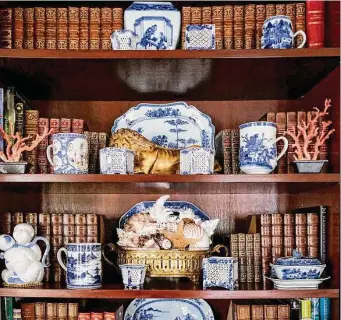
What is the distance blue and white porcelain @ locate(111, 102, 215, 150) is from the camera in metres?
1.74

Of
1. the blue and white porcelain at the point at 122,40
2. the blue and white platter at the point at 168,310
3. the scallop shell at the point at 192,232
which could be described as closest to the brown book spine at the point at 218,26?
the blue and white porcelain at the point at 122,40

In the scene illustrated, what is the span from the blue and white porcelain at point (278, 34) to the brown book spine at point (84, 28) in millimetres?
432

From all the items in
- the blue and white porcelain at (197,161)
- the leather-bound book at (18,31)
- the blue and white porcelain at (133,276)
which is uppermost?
the leather-bound book at (18,31)

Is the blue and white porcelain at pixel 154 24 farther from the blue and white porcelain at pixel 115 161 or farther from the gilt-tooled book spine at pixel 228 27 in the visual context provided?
the blue and white porcelain at pixel 115 161

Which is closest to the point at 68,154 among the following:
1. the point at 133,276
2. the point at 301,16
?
the point at 133,276

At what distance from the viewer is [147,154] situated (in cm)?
159

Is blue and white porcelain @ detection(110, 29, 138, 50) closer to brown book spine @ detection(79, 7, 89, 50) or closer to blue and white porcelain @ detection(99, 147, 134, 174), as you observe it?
brown book spine @ detection(79, 7, 89, 50)

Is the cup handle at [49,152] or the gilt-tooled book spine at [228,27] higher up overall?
the gilt-tooled book spine at [228,27]

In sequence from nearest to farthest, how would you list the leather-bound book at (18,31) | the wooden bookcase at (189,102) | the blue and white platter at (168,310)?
1. the wooden bookcase at (189,102)
2. the leather-bound book at (18,31)
3. the blue and white platter at (168,310)

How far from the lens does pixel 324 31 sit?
1.57m

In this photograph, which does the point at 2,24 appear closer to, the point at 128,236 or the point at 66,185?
the point at 66,185

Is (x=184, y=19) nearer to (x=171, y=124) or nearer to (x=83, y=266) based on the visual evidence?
(x=171, y=124)

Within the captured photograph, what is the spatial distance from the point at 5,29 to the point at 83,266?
0.59 meters

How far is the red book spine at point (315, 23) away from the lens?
5.04ft
